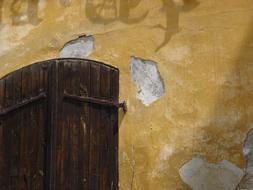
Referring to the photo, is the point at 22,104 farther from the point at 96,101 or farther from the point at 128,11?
the point at 128,11

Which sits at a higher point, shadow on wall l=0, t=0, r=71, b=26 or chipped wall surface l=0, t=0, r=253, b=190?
shadow on wall l=0, t=0, r=71, b=26

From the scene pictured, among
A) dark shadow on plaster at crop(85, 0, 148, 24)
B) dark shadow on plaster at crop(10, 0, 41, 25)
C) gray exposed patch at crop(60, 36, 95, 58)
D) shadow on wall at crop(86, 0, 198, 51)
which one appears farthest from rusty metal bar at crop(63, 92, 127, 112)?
dark shadow on plaster at crop(10, 0, 41, 25)

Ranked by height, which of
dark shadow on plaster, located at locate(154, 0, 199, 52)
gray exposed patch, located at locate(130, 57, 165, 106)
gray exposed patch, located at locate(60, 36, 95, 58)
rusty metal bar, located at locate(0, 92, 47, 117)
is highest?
dark shadow on plaster, located at locate(154, 0, 199, 52)

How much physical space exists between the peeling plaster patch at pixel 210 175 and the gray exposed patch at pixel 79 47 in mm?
1127

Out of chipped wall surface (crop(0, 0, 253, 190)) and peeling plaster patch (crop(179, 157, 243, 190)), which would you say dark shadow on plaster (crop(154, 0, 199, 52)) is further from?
peeling plaster patch (crop(179, 157, 243, 190))

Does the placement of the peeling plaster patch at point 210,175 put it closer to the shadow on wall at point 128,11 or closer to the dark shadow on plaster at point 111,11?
the shadow on wall at point 128,11

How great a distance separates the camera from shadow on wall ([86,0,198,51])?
13.8 feet

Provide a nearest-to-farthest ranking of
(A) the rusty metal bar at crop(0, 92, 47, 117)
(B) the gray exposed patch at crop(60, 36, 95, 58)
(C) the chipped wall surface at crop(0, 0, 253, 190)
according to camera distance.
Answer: (C) the chipped wall surface at crop(0, 0, 253, 190)
(A) the rusty metal bar at crop(0, 92, 47, 117)
(B) the gray exposed patch at crop(60, 36, 95, 58)

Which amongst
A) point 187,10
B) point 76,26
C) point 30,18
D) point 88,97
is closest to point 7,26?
point 30,18

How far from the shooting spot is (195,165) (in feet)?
13.1

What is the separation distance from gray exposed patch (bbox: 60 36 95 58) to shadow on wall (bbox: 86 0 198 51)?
0.16 m

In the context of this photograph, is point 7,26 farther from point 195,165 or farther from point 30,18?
point 195,165

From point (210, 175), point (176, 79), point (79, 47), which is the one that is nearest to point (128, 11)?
point (79, 47)

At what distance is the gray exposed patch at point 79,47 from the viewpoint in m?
4.41
